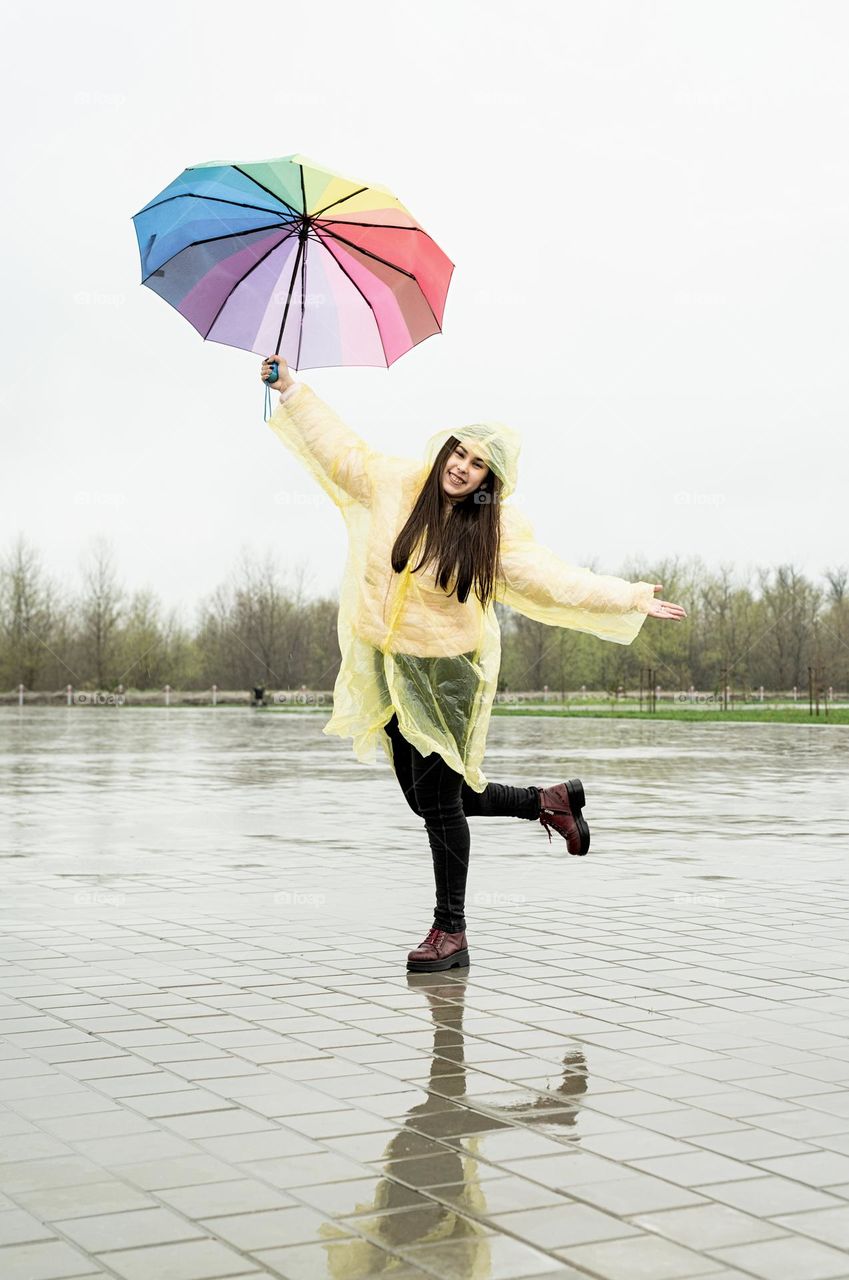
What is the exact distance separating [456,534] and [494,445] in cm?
38

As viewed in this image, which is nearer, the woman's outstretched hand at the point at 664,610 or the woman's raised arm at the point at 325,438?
the woman's outstretched hand at the point at 664,610

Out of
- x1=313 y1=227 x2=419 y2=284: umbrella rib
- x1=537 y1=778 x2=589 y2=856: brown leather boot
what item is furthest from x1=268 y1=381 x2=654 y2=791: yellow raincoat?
x1=313 y1=227 x2=419 y2=284: umbrella rib

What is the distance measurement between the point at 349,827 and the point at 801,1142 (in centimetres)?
816

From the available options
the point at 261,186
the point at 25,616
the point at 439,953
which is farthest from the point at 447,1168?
the point at 25,616

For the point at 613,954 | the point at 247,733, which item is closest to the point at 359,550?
the point at 613,954

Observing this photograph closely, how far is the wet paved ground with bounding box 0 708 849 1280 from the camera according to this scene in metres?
3.05

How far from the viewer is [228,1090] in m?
4.19

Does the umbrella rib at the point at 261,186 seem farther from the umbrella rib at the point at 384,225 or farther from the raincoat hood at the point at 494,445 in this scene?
the raincoat hood at the point at 494,445

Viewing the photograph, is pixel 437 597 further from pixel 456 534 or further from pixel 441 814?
pixel 441 814

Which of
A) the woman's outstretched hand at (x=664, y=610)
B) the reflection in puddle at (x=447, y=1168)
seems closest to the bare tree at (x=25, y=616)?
the woman's outstretched hand at (x=664, y=610)

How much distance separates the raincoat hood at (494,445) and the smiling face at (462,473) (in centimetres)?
4

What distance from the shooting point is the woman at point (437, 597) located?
5848 millimetres

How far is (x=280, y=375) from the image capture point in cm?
602

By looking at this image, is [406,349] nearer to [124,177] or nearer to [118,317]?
[124,177]
